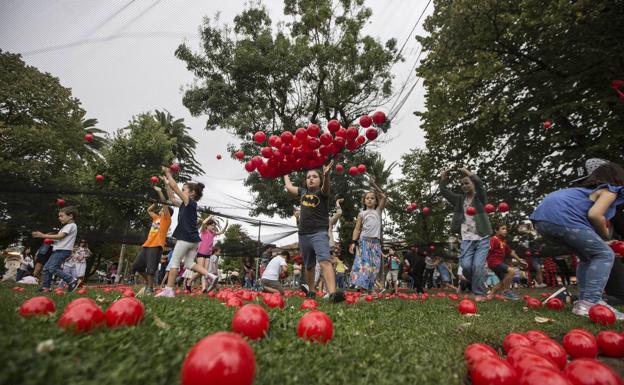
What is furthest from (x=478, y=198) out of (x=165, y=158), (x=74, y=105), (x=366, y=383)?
(x=165, y=158)

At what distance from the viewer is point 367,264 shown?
7.13 metres

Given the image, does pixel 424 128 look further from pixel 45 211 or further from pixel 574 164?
pixel 45 211

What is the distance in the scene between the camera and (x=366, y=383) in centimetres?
150

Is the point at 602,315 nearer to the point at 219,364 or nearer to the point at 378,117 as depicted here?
the point at 219,364

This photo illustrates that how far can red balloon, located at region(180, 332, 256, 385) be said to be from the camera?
1137mm

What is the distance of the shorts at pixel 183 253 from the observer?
19.7 ft

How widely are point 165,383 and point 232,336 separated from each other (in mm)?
280

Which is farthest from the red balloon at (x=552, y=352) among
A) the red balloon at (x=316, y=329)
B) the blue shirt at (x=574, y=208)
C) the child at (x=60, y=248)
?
the child at (x=60, y=248)

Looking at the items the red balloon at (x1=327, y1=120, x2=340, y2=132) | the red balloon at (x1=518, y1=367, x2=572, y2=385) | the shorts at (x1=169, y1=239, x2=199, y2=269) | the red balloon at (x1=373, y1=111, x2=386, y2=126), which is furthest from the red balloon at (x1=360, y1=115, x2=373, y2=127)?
the red balloon at (x1=518, y1=367, x2=572, y2=385)

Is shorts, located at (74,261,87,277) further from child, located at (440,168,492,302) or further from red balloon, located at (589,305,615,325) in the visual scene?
red balloon, located at (589,305,615,325)

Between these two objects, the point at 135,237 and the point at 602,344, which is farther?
the point at 135,237

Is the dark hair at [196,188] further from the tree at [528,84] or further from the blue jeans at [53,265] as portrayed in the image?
the tree at [528,84]

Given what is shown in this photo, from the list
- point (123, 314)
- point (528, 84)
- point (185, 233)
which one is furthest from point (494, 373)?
point (528, 84)

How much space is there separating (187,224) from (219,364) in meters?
5.33
